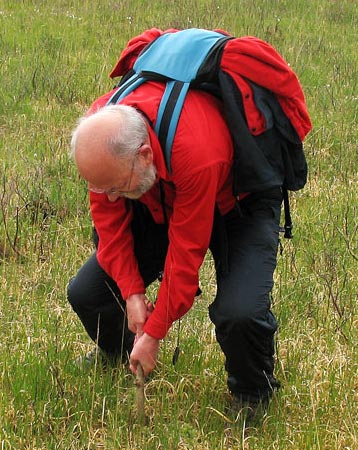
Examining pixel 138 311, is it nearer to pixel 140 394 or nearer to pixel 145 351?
pixel 145 351

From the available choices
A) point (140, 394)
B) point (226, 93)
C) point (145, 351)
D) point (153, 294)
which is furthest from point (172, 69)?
point (153, 294)

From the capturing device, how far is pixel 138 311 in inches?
131

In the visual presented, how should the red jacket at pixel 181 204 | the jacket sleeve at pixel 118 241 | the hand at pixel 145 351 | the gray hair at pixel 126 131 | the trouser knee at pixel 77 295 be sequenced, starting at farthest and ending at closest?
the trouser knee at pixel 77 295 < the jacket sleeve at pixel 118 241 < the hand at pixel 145 351 < the red jacket at pixel 181 204 < the gray hair at pixel 126 131

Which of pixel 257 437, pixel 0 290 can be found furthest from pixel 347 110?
pixel 257 437

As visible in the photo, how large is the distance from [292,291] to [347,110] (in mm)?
3597

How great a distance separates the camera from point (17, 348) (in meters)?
3.79

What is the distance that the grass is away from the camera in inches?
133

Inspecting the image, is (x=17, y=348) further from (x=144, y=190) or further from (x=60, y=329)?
(x=144, y=190)

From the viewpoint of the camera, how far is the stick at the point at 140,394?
130 inches

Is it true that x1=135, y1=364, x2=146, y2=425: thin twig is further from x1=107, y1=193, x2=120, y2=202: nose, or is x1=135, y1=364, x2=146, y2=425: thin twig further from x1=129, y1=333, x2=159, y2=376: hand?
x1=107, y1=193, x2=120, y2=202: nose

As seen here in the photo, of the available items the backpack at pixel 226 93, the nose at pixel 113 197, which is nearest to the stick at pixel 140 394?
the nose at pixel 113 197

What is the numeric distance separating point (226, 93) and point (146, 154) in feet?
1.24

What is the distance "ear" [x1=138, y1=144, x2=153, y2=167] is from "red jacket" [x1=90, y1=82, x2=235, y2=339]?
0.14 feet

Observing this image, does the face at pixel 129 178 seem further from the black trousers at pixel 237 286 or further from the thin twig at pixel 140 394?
the thin twig at pixel 140 394
